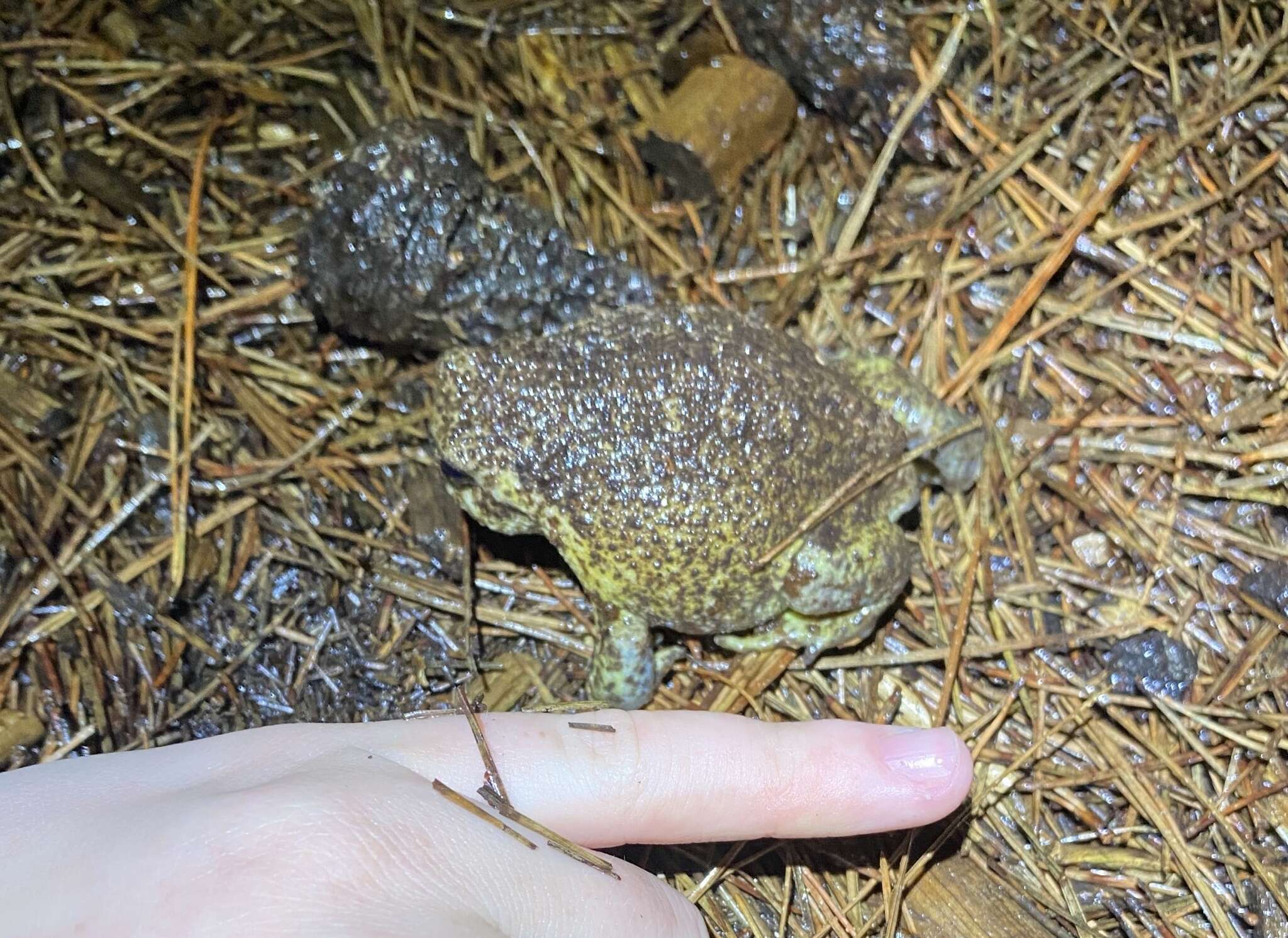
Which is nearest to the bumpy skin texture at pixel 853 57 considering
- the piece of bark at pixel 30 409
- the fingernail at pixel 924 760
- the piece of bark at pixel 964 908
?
the fingernail at pixel 924 760

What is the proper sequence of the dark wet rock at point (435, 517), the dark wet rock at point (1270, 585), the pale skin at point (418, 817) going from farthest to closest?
the dark wet rock at point (435, 517) < the dark wet rock at point (1270, 585) < the pale skin at point (418, 817)

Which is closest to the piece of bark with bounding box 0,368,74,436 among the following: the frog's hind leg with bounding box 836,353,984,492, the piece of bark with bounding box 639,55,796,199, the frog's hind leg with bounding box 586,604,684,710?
the frog's hind leg with bounding box 586,604,684,710

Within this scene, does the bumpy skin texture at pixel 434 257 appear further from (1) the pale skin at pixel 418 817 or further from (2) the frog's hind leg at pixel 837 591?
(1) the pale skin at pixel 418 817

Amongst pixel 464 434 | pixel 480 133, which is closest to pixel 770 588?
pixel 464 434

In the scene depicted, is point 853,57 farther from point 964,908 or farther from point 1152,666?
point 964,908

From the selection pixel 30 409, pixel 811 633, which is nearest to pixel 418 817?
pixel 811 633

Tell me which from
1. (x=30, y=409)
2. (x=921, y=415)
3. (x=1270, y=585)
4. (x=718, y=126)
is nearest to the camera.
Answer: (x=1270, y=585)
